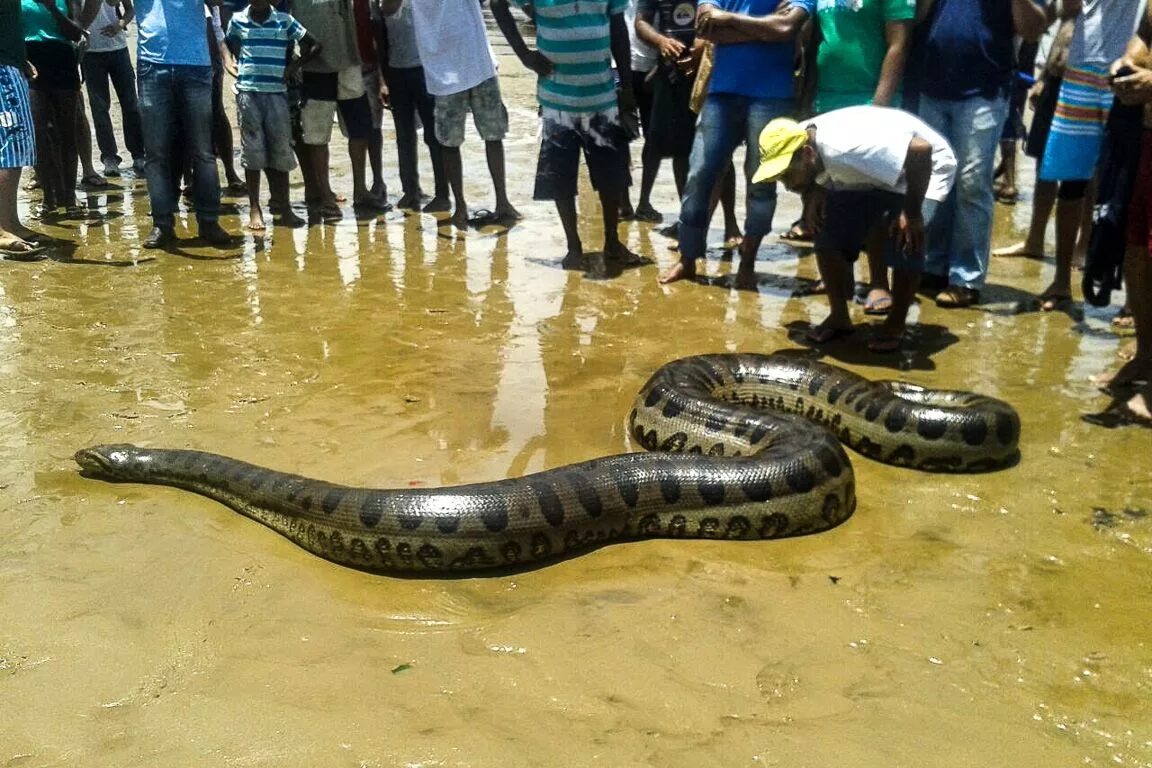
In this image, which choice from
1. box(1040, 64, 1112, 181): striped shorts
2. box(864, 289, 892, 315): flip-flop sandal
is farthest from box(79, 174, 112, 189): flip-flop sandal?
box(1040, 64, 1112, 181): striped shorts

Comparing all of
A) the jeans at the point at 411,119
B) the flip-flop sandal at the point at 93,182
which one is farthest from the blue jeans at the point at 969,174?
the flip-flop sandal at the point at 93,182

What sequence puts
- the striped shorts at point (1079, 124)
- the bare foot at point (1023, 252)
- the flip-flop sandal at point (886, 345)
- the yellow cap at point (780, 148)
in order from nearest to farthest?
the yellow cap at point (780, 148) → the flip-flop sandal at point (886, 345) → the striped shorts at point (1079, 124) → the bare foot at point (1023, 252)

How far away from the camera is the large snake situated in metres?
4.50

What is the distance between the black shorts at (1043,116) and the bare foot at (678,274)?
3074 millimetres

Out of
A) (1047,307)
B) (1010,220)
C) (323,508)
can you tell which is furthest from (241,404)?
(1010,220)

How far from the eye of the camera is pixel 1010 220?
37.0ft

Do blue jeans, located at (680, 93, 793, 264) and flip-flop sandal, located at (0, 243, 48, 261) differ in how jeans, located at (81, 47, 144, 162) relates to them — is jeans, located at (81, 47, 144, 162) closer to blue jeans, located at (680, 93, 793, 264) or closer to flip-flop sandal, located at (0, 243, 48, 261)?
flip-flop sandal, located at (0, 243, 48, 261)

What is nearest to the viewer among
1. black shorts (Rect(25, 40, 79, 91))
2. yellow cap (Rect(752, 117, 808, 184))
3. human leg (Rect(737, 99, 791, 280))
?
yellow cap (Rect(752, 117, 808, 184))

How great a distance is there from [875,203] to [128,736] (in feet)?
18.3

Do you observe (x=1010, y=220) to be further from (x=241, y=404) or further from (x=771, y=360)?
(x=241, y=404)

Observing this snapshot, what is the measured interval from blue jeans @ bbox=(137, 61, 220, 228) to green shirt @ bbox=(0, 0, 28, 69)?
39.7 inches

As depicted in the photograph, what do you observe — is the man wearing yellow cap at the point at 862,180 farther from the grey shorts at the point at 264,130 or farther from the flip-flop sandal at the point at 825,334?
the grey shorts at the point at 264,130

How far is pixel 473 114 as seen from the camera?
1056cm

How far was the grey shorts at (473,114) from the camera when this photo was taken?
10477mm
